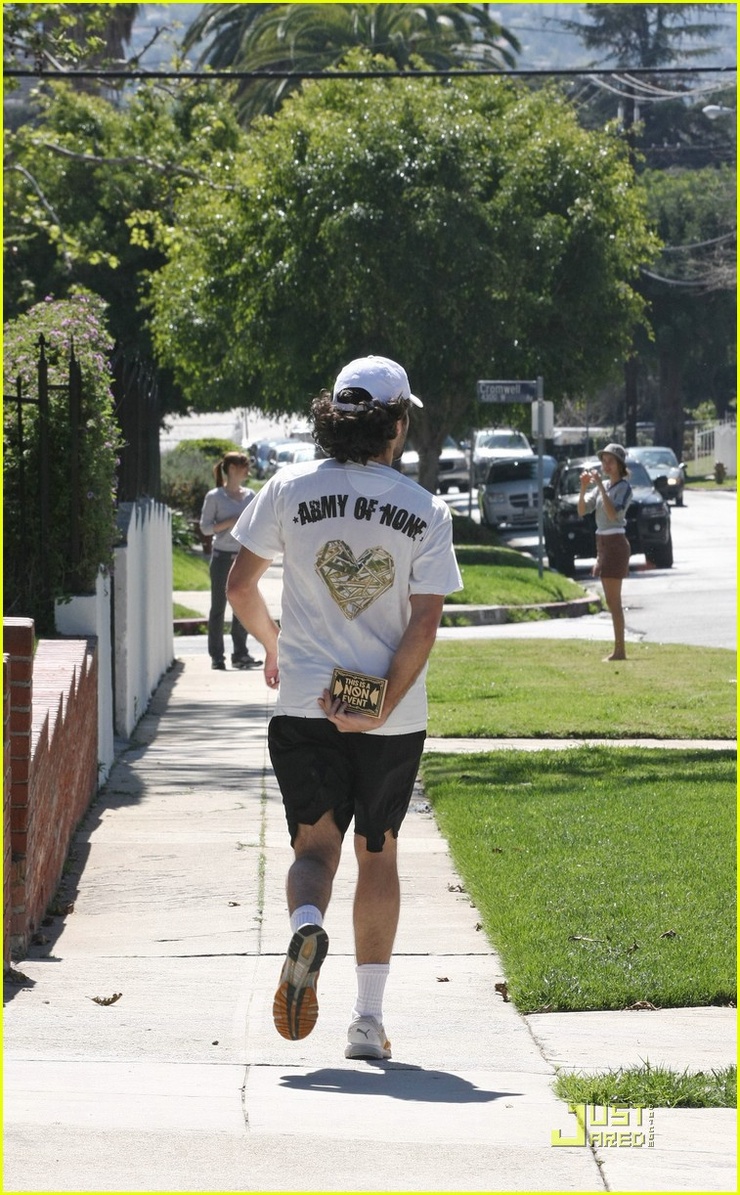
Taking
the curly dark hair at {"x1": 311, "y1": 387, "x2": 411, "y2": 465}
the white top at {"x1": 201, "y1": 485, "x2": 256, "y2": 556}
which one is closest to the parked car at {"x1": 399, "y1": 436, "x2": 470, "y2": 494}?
the white top at {"x1": 201, "y1": 485, "x2": 256, "y2": 556}

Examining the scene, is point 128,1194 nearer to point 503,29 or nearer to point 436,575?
point 436,575

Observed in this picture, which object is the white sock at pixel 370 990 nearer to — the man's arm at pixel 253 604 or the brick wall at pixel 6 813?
the man's arm at pixel 253 604

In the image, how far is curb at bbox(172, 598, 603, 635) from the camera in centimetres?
2098

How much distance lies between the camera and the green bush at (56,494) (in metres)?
9.23

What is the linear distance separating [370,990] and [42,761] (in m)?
1.92

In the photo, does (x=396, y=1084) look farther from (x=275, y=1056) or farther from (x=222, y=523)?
(x=222, y=523)

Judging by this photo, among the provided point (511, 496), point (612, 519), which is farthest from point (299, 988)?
point (511, 496)

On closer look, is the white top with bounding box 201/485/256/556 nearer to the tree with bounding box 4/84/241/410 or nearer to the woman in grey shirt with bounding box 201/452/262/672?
the woman in grey shirt with bounding box 201/452/262/672

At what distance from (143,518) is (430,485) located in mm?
20279

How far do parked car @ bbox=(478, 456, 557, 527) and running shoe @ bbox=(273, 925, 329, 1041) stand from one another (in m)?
32.9

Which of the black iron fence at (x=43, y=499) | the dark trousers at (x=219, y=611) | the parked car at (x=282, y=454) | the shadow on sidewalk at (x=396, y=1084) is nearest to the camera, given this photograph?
the shadow on sidewalk at (x=396, y=1084)

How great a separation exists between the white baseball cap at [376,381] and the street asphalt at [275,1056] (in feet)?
5.97

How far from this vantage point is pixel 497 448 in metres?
47.2

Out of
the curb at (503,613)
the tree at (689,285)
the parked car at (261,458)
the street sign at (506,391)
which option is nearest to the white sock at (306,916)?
the curb at (503,613)
